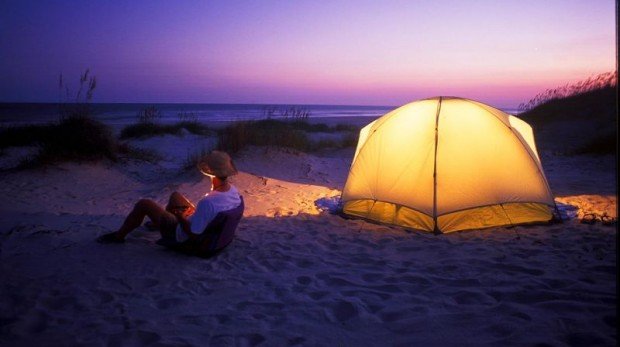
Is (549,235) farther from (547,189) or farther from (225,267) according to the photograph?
(225,267)

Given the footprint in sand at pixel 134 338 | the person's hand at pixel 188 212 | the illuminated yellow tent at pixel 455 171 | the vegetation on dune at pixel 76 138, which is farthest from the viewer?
the vegetation on dune at pixel 76 138

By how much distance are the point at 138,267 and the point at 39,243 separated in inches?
60.0

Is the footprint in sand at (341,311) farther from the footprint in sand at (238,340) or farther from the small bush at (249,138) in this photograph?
the small bush at (249,138)

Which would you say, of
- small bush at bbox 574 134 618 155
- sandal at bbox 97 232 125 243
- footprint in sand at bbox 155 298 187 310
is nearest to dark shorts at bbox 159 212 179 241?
sandal at bbox 97 232 125 243

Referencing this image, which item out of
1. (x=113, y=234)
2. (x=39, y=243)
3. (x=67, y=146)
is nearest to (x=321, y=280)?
(x=113, y=234)

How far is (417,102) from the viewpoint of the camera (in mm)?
6141

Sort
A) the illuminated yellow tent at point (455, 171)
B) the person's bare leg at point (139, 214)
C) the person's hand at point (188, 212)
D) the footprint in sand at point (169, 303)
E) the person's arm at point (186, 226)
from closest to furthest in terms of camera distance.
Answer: the footprint in sand at point (169, 303), the person's arm at point (186, 226), the person's bare leg at point (139, 214), the person's hand at point (188, 212), the illuminated yellow tent at point (455, 171)

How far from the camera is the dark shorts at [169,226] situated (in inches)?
179

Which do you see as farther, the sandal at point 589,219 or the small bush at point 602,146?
the small bush at point 602,146

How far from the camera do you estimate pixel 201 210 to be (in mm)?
4254

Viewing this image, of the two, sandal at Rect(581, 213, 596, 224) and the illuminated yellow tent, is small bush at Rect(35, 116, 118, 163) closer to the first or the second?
the illuminated yellow tent

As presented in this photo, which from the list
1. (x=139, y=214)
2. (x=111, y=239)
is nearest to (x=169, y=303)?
(x=139, y=214)

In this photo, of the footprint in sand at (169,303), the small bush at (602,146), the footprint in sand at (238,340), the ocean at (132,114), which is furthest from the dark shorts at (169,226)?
the small bush at (602,146)

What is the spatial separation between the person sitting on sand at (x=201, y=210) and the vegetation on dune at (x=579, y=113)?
11257 mm
